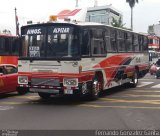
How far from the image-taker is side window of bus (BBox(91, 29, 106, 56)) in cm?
1506

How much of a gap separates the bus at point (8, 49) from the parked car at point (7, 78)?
6443mm

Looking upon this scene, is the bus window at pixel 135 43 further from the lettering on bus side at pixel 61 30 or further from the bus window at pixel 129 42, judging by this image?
the lettering on bus side at pixel 61 30

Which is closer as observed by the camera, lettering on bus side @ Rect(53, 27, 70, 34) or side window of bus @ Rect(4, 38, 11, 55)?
lettering on bus side @ Rect(53, 27, 70, 34)

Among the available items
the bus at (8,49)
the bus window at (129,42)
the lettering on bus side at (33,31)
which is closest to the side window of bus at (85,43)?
the lettering on bus side at (33,31)

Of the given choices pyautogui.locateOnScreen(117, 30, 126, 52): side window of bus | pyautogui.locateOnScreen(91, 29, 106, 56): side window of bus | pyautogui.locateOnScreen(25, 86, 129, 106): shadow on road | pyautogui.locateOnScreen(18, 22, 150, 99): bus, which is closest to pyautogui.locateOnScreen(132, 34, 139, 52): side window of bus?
pyautogui.locateOnScreen(117, 30, 126, 52): side window of bus

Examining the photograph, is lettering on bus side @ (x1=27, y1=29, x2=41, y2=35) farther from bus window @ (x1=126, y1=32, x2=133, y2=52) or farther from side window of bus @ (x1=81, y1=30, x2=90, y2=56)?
bus window @ (x1=126, y1=32, x2=133, y2=52)

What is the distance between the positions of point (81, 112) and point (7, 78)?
4.97 meters

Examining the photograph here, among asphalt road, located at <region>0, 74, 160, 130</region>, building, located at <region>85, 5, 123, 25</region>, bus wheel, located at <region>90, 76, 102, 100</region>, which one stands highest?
building, located at <region>85, 5, 123, 25</region>

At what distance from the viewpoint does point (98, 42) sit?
15.5m

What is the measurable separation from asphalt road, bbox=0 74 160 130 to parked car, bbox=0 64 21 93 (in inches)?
15.5

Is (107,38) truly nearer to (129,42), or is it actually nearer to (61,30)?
(61,30)

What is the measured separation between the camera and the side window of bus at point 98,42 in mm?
15062

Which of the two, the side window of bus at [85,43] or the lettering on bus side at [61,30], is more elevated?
the lettering on bus side at [61,30]

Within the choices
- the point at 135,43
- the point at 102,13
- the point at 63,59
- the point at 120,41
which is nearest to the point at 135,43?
the point at 135,43
